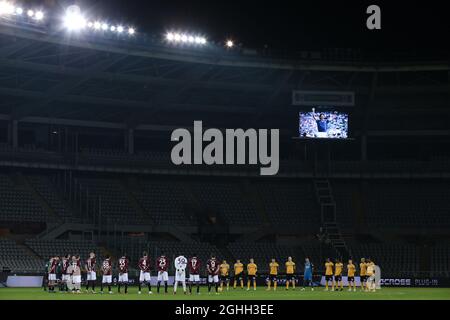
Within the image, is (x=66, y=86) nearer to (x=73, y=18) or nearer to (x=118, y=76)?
(x=118, y=76)

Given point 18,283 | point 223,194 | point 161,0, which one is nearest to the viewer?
point 18,283

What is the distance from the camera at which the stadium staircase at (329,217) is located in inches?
2822

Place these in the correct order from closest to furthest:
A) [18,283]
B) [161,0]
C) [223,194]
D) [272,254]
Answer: [18,283], [161,0], [272,254], [223,194]

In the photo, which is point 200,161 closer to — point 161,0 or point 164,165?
point 164,165

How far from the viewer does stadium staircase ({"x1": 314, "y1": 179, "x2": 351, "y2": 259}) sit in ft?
235

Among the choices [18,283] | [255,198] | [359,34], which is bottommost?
[18,283]

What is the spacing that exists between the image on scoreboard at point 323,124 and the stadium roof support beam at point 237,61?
4.16 metres

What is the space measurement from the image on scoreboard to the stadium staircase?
7832 millimetres

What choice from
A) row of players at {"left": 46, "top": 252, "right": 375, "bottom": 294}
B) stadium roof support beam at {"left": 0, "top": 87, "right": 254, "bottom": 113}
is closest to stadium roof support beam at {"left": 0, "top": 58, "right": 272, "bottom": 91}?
stadium roof support beam at {"left": 0, "top": 87, "right": 254, "bottom": 113}

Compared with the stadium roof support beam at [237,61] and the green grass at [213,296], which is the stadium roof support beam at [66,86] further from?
the green grass at [213,296]

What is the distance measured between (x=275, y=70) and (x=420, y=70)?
10893 millimetres

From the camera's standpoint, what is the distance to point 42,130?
73.5 meters

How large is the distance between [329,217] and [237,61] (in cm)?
1797

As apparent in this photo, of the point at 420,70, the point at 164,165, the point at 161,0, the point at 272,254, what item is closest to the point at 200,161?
the point at 164,165
